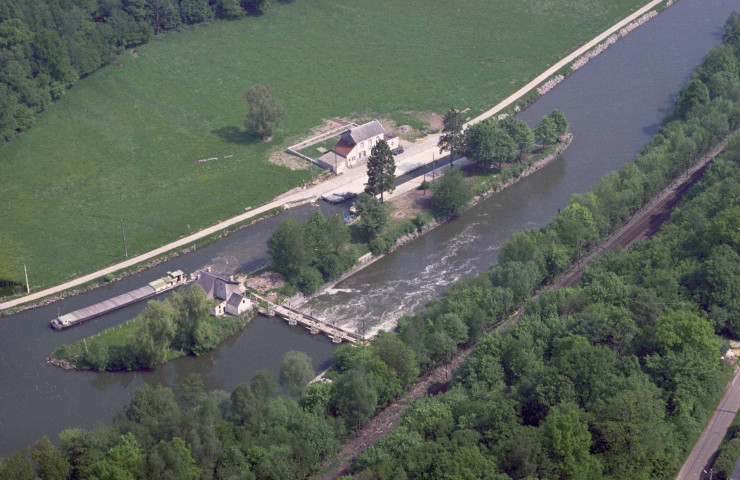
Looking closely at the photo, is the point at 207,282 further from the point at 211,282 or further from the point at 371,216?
the point at 371,216

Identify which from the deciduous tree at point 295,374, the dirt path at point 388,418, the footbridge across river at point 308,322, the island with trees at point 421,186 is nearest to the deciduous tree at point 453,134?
the island with trees at point 421,186

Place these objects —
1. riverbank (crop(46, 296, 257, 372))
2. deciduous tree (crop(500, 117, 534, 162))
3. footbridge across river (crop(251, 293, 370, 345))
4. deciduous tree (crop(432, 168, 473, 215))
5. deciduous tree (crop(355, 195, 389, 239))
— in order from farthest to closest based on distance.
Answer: deciduous tree (crop(500, 117, 534, 162)), deciduous tree (crop(432, 168, 473, 215)), deciduous tree (crop(355, 195, 389, 239)), footbridge across river (crop(251, 293, 370, 345)), riverbank (crop(46, 296, 257, 372))

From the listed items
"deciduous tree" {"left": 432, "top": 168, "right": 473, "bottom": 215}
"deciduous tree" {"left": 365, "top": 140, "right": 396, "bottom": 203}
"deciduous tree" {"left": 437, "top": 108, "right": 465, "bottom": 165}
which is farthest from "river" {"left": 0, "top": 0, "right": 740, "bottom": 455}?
"deciduous tree" {"left": 437, "top": 108, "right": 465, "bottom": 165}

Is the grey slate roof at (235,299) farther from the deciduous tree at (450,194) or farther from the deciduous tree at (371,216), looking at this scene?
the deciduous tree at (450,194)

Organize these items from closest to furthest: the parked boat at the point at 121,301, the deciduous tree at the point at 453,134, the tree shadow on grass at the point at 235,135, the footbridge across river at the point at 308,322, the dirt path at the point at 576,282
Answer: the dirt path at the point at 576,282 → the footbridge across river at the point at 308,322 → the parked boat at the point at 121,301 → the deciduous tree at the point at 453,134 → the tree shadow on grass at the point at 235,135

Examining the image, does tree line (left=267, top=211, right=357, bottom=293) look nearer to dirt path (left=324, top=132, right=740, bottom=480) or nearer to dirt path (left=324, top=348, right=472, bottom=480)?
dirt path (left=324, top=348, right=472, bottom=480)

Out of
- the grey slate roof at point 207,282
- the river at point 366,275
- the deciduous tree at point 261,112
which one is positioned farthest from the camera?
the deciduous tree at point 261,112

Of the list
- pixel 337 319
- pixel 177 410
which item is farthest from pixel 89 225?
pixel 177 410
